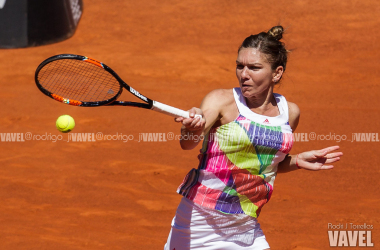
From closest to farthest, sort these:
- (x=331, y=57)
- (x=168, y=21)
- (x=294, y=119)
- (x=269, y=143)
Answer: (x=269, y=143) → (x=294, y=119) → (x=331, y=57) → (x=168, y=21)

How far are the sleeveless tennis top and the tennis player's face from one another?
0.10 m

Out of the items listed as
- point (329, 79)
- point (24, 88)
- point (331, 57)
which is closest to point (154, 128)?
point (24, 88)

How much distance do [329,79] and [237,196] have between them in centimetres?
621

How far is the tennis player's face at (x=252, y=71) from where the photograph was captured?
3.15 m

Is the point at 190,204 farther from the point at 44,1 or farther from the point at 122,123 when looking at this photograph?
the point at 44,1

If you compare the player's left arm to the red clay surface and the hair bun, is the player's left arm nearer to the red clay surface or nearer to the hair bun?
the hair bun

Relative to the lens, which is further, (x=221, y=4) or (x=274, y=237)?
(x=221, y=4)

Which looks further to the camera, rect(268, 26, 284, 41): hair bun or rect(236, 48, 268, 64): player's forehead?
rect(268, 26, 284, 41): hair bun

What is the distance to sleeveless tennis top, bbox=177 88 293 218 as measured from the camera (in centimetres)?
309

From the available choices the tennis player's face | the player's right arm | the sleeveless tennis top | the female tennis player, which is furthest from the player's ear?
the player's right arm

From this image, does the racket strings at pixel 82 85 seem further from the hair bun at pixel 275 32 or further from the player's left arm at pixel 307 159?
the player's left arm at pixel 307 159

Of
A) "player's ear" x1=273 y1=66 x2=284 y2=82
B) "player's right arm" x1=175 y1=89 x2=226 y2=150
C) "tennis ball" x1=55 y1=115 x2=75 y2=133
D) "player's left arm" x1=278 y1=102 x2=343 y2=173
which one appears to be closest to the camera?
"player's right arm" x1=175 y1=89 x2=226 y2=150

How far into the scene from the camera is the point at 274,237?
538 centimetres

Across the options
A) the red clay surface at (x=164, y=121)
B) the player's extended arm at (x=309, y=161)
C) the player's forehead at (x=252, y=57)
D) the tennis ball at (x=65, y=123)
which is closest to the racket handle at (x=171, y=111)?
the player's forehead at (x=252, y=57)
